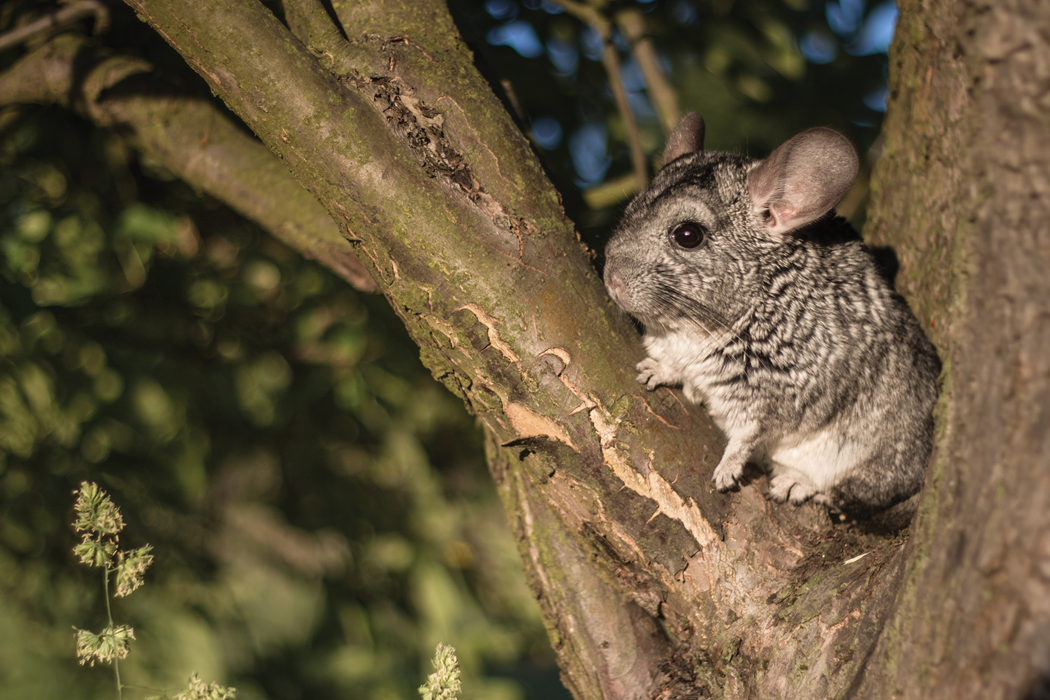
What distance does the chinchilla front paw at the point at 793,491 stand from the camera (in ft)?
7.72

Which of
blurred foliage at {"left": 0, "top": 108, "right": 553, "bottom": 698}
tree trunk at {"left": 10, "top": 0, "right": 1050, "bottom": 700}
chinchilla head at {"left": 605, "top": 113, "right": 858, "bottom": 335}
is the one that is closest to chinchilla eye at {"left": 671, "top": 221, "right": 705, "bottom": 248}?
chinchilla head at {"left": 605, "top": 113, "right": 858, "bottom": 335}

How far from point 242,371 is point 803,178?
2972 mm

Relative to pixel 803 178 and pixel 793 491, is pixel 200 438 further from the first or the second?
pixel 803 178

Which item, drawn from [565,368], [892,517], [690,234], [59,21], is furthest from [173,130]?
[892,517]

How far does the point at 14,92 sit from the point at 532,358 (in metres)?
2.64

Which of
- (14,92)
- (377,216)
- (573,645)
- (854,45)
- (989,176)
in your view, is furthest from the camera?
(854,45)

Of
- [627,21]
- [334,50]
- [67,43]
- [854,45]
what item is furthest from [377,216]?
[854,45]

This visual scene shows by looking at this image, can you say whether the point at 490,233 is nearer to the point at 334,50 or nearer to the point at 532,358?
the point at 532,358

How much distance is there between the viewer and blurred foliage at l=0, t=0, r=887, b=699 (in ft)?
10.8

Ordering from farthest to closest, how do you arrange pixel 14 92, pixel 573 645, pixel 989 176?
pixel 14 92, pixel 573 645, pixel 989 176

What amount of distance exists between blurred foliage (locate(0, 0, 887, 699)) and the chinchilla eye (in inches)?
27.6

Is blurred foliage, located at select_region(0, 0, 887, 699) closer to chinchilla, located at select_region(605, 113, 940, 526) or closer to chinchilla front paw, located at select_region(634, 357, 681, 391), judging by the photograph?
chinchilla, located at select_region(605, 113, 940, 526)

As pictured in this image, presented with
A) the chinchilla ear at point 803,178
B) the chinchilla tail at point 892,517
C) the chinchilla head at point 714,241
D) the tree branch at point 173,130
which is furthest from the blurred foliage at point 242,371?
the chinchilla tail at point 892,517

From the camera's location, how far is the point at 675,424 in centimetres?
219
